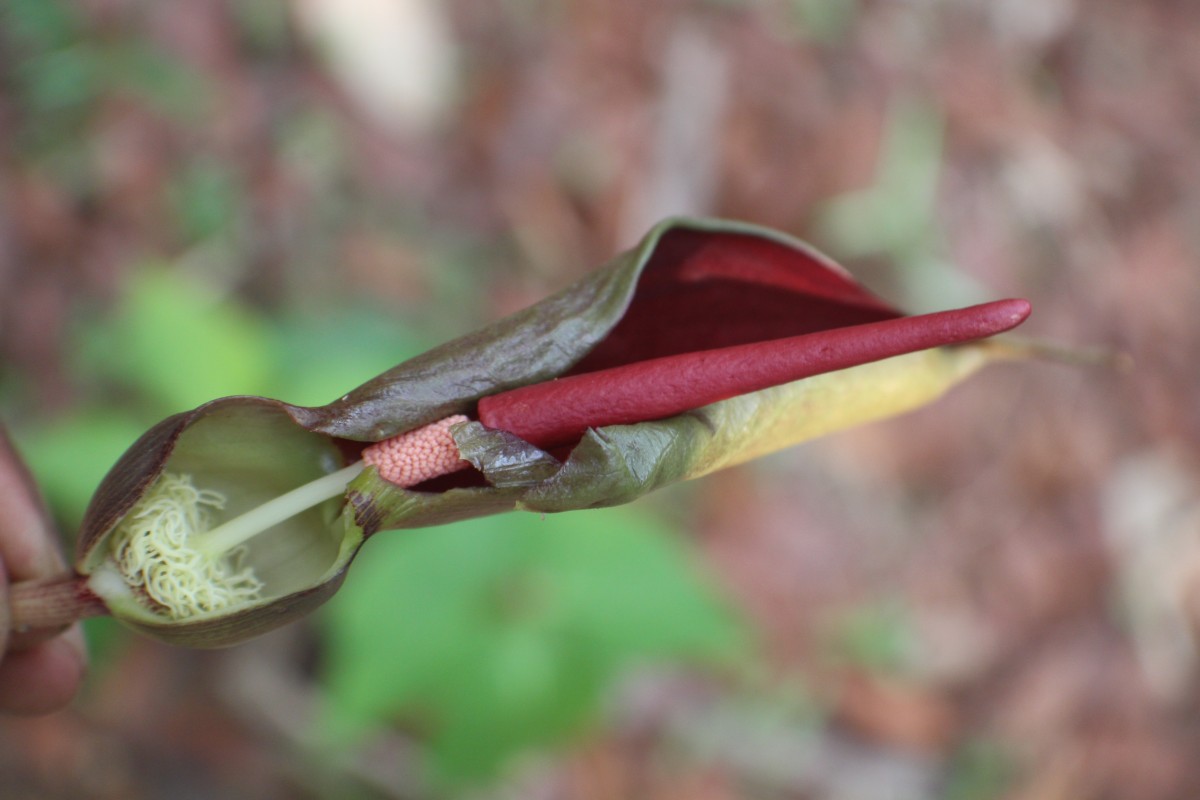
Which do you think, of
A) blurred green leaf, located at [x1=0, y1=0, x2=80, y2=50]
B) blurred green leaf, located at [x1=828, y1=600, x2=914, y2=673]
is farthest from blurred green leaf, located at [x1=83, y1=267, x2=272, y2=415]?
blurred green leaf, located at [x1=828, y1=600, x2=914, y2=673]

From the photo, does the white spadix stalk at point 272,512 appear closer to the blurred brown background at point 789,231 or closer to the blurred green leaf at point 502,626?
the blurred green leaf at point 502,626

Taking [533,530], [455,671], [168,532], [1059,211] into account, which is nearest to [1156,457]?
[1059,211]

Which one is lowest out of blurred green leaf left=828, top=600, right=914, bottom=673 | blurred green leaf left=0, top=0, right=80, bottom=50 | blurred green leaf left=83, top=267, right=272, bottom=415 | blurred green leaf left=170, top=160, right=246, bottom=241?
blurred green leaf left=828, top=600, right=914, bottom=673

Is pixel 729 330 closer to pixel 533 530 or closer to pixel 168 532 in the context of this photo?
pixel 168 532

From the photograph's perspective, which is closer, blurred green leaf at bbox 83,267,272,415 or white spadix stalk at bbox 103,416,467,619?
white spadix stalk at bbox 103,416,467,619

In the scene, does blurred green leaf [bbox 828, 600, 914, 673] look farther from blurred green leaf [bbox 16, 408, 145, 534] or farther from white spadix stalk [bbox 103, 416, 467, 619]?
white spadix stalk [bbox 103, 416, 467, 619]

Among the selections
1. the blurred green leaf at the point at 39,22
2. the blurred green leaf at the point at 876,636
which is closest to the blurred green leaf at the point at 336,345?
the blurred green leaf at the point at 39,22
